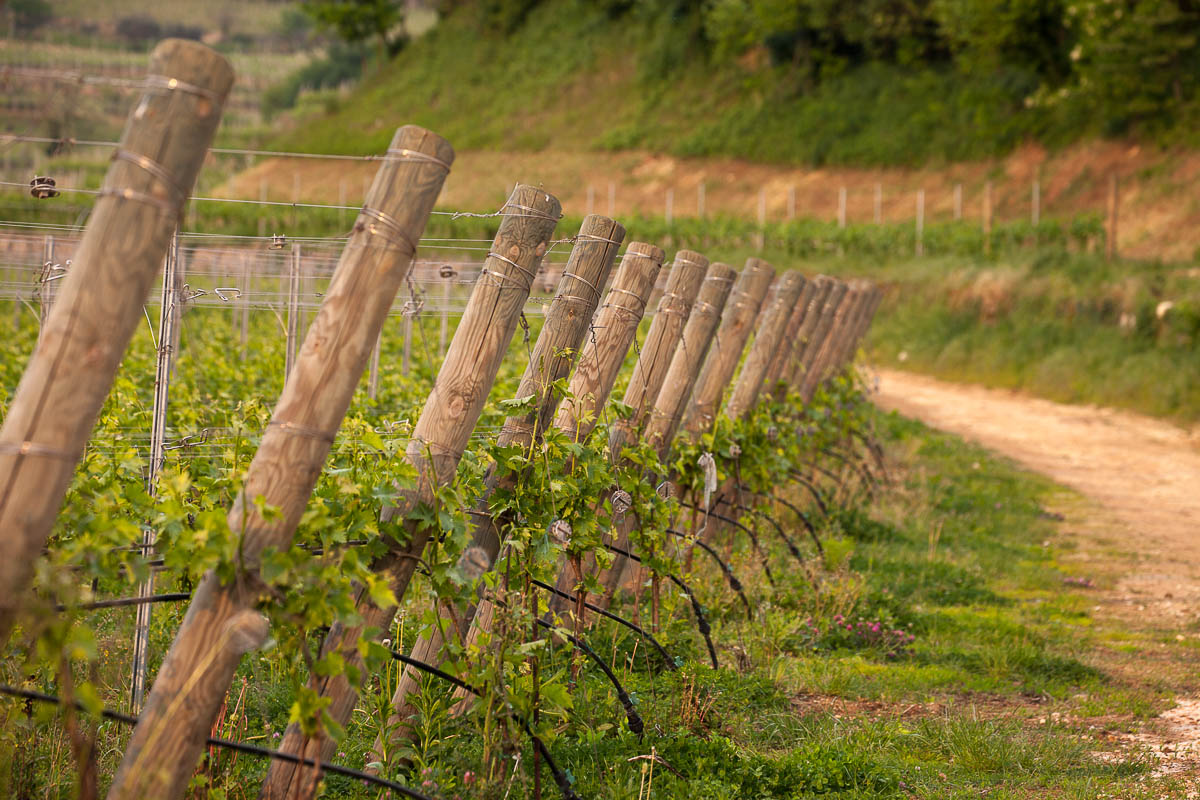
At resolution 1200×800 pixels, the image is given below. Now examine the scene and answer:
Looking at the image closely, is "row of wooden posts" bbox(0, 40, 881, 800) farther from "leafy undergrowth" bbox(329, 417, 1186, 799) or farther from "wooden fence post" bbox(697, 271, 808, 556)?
"wooden fence post" bbox(697, 271, 808, 556)

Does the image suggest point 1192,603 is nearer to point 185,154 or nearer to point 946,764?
point 946,764

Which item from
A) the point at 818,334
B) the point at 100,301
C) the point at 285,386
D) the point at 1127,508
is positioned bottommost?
the point at 1127,508


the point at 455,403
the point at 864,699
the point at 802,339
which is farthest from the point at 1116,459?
the point at 455,403

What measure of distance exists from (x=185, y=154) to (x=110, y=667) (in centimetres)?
218

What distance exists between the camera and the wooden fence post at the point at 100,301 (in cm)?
189

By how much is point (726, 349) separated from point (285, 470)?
337cm

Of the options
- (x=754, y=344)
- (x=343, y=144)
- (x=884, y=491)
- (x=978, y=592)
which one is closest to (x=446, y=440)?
(x=754, y=344)

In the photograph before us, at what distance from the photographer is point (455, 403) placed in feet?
9.55

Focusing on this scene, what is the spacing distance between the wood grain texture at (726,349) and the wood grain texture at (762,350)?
1.57 feet

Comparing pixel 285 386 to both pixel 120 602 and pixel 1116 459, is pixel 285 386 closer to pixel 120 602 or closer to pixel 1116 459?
pixel 120 602

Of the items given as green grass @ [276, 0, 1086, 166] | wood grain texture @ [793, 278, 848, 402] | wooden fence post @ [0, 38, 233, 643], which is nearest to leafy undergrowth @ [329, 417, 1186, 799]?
wood grain texture @ [793, 278, 848, 402]

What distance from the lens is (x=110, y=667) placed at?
362 centimetres

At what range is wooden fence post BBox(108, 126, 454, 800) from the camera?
2.23 m

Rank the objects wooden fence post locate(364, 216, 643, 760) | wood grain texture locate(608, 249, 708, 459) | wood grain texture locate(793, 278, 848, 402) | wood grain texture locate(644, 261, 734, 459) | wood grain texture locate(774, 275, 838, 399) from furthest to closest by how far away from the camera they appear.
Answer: wood grain texture locate(793, 278, 848, 402)
wood grain texture locate(774, 275, 838, 399)
wood grain texture locate(644, 261, 734, 459)
wood grain texture locate(608, 249, 708, 459)
wooden fence post locate(364, 216, 643, 760)
